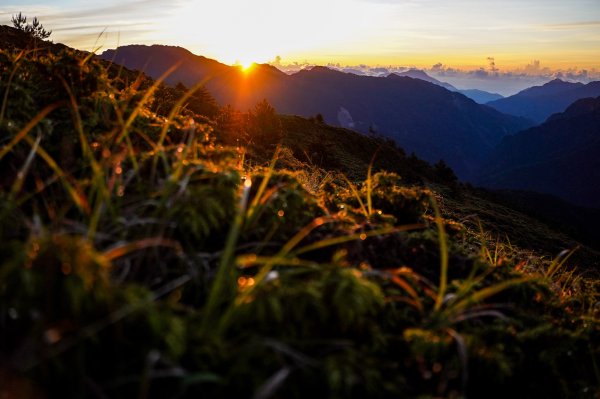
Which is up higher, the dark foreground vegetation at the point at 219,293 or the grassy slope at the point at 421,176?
the dark foreground vegetation at the point at 219,293

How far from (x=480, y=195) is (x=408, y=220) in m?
85.6

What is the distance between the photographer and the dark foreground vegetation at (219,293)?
164 cm

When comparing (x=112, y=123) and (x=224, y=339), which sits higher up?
(x=112, y=123)

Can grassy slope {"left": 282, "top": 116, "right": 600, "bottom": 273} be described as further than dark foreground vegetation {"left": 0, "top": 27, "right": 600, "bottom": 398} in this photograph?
Yes

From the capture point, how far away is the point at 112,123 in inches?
138

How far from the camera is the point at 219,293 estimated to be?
6.47 feet

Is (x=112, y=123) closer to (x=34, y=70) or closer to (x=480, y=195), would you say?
(x=34, y=70)

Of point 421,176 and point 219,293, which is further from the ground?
point 219,293

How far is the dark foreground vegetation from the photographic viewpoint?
1.64 metres

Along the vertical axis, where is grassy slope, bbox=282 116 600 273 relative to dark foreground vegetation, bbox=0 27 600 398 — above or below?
below

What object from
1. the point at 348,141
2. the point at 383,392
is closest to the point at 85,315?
the point at 383,392

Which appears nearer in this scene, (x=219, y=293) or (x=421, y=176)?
(x=219, y=293)

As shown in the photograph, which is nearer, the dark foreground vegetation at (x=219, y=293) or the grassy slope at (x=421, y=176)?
the dark foreground vegetation at (x=219, y=293)

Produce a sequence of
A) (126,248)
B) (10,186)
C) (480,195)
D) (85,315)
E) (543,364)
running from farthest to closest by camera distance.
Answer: (480,195)
(10,186)
(543,364)
(126,248)
(85,315)
